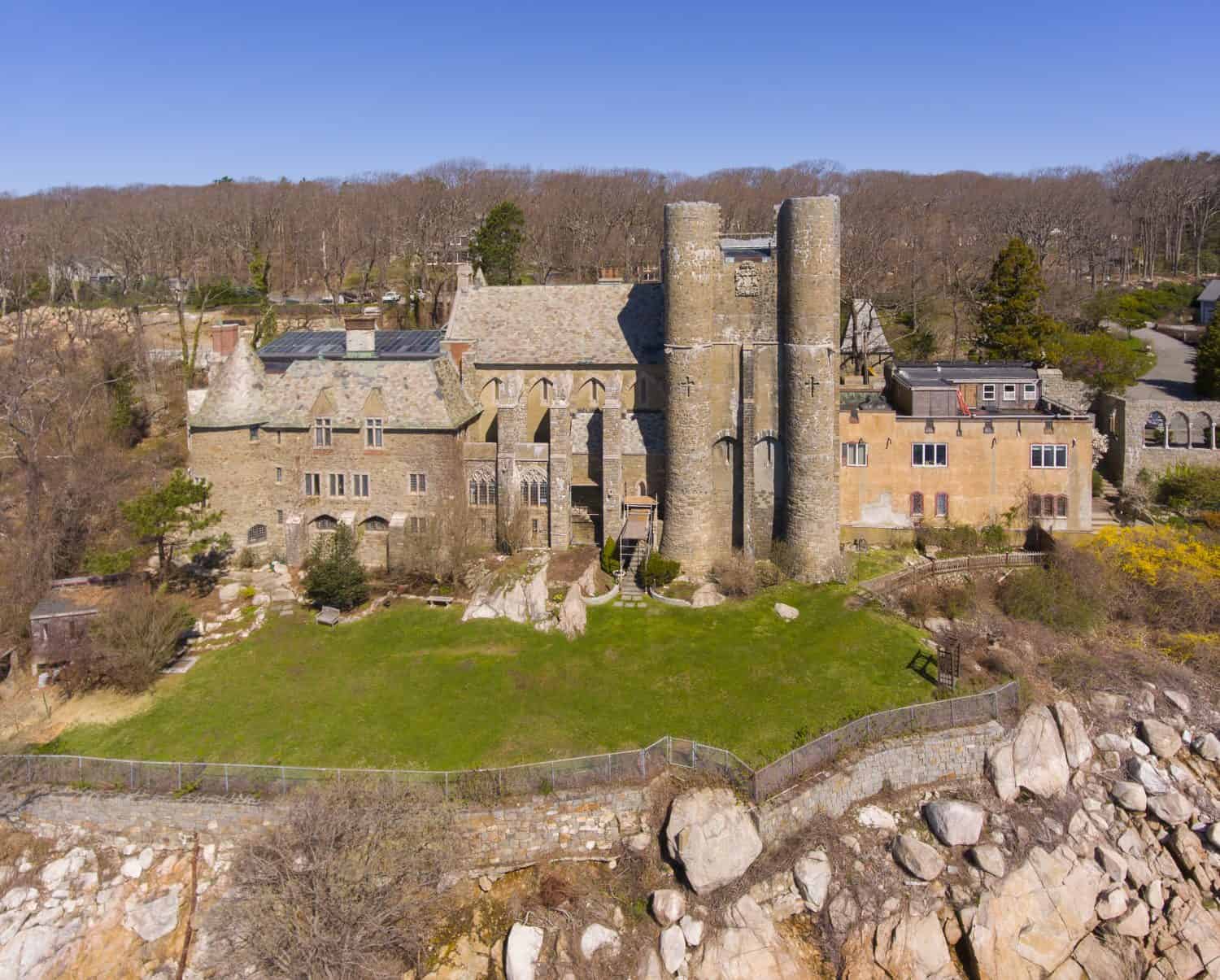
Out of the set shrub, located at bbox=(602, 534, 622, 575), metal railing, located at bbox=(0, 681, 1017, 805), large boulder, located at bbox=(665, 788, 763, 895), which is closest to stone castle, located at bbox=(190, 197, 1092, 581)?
shrub, located at bbox=(602, 534, 622, 575)

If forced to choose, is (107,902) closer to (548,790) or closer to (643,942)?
(548,790)

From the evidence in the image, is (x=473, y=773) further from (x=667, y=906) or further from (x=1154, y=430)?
(x=1154, y=430)

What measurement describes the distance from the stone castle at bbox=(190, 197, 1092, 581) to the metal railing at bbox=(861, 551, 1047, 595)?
212 centimetres

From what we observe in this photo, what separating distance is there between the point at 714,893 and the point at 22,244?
Answer: 226 feet

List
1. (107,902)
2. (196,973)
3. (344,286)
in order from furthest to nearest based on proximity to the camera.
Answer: (344,286) < (107,902) < (196,973)

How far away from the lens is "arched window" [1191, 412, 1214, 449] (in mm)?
40406

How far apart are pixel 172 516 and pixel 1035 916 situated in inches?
1149

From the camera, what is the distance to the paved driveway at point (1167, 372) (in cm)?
4891

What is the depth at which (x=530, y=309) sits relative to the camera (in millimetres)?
40938

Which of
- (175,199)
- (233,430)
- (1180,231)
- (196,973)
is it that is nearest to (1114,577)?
(196,973)

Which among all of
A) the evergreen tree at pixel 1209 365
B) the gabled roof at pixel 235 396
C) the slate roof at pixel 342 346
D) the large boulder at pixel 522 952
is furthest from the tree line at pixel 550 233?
the large boulder at pixel 522 952

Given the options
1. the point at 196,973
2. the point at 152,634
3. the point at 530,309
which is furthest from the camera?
the point at 530,309

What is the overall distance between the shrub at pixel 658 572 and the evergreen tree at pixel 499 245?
34.5m

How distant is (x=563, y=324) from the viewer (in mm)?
40188
